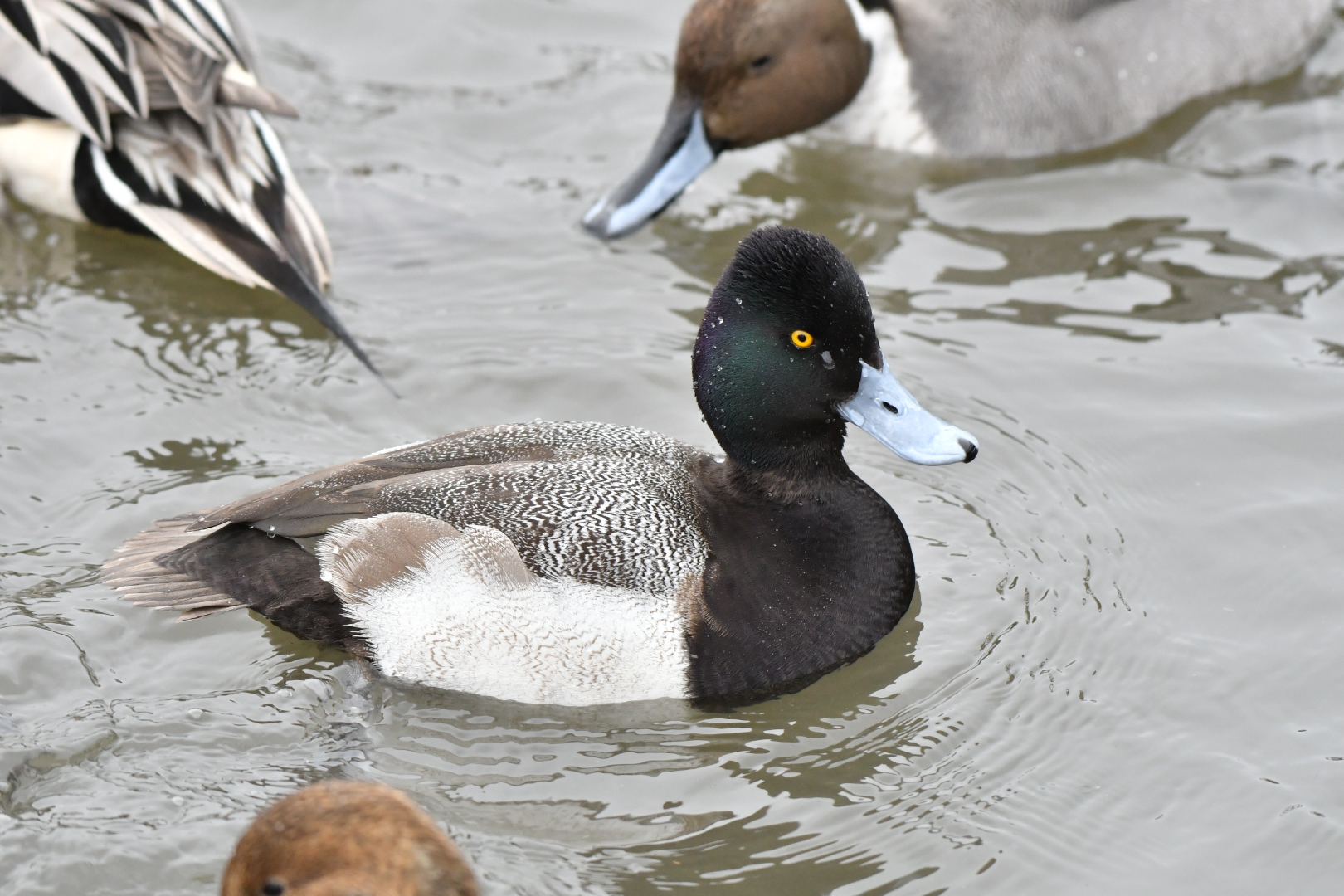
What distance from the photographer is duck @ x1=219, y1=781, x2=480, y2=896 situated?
343cm

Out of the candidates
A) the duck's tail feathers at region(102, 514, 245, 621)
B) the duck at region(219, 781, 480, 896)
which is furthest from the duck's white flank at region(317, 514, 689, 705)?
the duck at region(219, 781, 480, 896)

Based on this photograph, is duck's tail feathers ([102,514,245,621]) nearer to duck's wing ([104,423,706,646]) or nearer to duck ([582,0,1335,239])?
duck's wing ([104,423,706,646])

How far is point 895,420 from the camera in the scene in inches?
209

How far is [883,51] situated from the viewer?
8227 mm

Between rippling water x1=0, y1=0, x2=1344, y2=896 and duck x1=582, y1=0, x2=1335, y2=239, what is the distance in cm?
17

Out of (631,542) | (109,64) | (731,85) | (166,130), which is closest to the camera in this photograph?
(631,542)

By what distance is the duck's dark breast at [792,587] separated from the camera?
5.02 m

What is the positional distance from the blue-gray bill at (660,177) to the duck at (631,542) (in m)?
2.38

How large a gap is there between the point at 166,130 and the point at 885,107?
3525 mm

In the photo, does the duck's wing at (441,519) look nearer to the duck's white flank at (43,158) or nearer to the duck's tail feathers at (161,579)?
the duck's tail feathers at (161,579)

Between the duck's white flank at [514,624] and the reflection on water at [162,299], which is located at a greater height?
the reflection on water at [162,299]

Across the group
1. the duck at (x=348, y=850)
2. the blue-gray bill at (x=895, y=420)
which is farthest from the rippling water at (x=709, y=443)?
the duck at (x=348, y=850)

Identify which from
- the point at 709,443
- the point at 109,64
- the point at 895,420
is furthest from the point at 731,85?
the point at 895,420

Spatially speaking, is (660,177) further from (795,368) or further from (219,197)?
(795,368)
